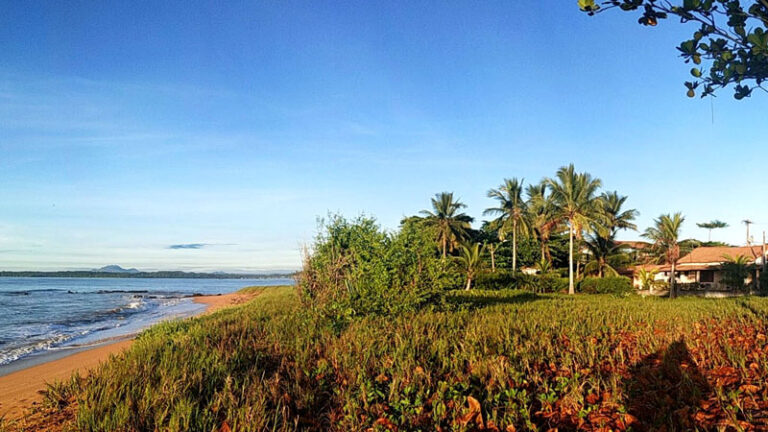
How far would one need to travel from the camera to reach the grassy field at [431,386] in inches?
159

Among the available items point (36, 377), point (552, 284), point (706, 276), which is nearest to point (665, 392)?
point (36, 377)

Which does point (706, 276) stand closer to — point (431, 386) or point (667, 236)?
point (667, 236)

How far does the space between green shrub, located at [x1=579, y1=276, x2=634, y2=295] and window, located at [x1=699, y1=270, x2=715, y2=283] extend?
42.8 ft

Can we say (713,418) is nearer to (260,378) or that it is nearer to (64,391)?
(260,378)

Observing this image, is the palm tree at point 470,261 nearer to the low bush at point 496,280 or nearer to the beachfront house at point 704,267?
the low bush at point 496,280

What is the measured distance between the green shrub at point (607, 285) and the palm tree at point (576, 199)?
1.01 m

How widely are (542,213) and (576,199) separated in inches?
303

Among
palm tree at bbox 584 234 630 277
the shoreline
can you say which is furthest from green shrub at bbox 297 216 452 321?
palm tree at bbox 584 234 630 277

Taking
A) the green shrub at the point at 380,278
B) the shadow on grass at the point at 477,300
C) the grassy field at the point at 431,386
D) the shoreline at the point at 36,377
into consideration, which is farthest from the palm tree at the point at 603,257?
the shoreline at the point at 36,377

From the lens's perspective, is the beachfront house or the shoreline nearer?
the shoreline

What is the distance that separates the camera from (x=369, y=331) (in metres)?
7.91

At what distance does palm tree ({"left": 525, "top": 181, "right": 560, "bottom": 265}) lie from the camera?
37406 millimetres

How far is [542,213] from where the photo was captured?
41500mm

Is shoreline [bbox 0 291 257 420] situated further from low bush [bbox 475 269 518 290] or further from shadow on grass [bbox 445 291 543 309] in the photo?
low bush [bbox 475 269 518 290]
